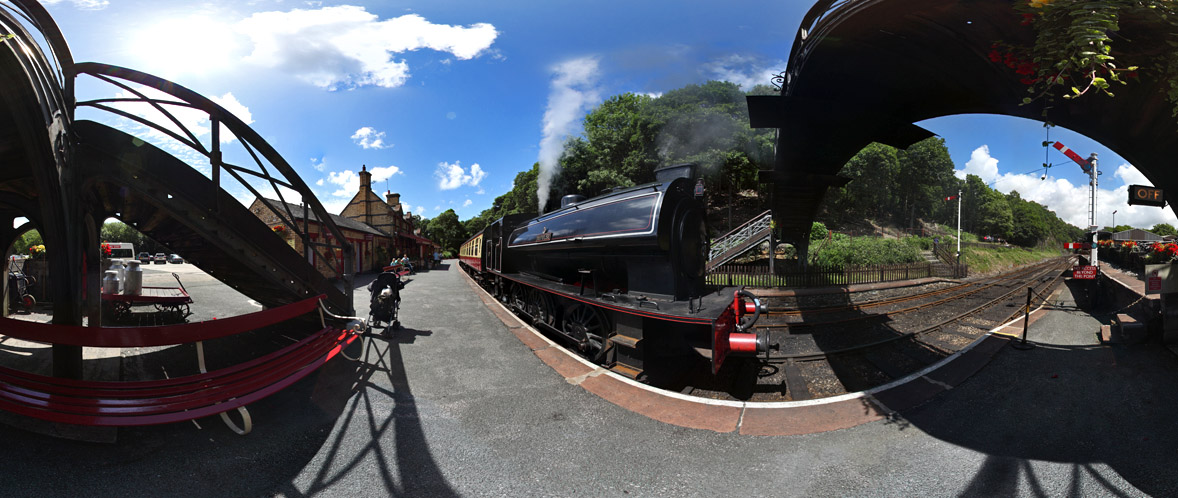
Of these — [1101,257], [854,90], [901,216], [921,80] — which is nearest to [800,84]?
[854,90]

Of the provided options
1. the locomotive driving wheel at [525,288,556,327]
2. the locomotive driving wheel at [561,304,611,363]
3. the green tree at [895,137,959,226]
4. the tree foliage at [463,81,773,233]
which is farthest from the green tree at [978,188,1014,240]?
the locomotive driving wheel at [561,304,611,363]

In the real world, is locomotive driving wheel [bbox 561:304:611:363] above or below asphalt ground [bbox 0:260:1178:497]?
above

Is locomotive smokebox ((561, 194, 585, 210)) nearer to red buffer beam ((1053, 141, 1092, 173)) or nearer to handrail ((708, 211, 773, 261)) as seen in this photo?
handrail ((708, 211, 773, 261))

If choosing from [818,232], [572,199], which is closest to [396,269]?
[572,199]

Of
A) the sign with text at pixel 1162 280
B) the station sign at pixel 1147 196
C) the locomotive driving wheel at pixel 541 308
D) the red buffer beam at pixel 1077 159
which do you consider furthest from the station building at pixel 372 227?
the red buffer beam at pixel 1077 159

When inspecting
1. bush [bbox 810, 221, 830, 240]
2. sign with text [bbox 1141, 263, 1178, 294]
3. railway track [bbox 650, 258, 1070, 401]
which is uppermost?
bush [bbox 810, 221, 830, 240]

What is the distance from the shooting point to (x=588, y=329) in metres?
5.80

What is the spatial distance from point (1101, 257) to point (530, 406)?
32.4m

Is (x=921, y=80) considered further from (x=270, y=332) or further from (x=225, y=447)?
(x=270, y=332)

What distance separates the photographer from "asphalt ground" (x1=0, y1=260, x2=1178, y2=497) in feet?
8.20

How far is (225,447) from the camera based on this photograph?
281 centimetres

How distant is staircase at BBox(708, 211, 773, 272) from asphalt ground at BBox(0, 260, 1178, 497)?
11234 mm

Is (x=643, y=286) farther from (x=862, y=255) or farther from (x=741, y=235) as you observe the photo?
(x=862, y=255)

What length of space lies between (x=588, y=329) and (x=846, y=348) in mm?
4510
